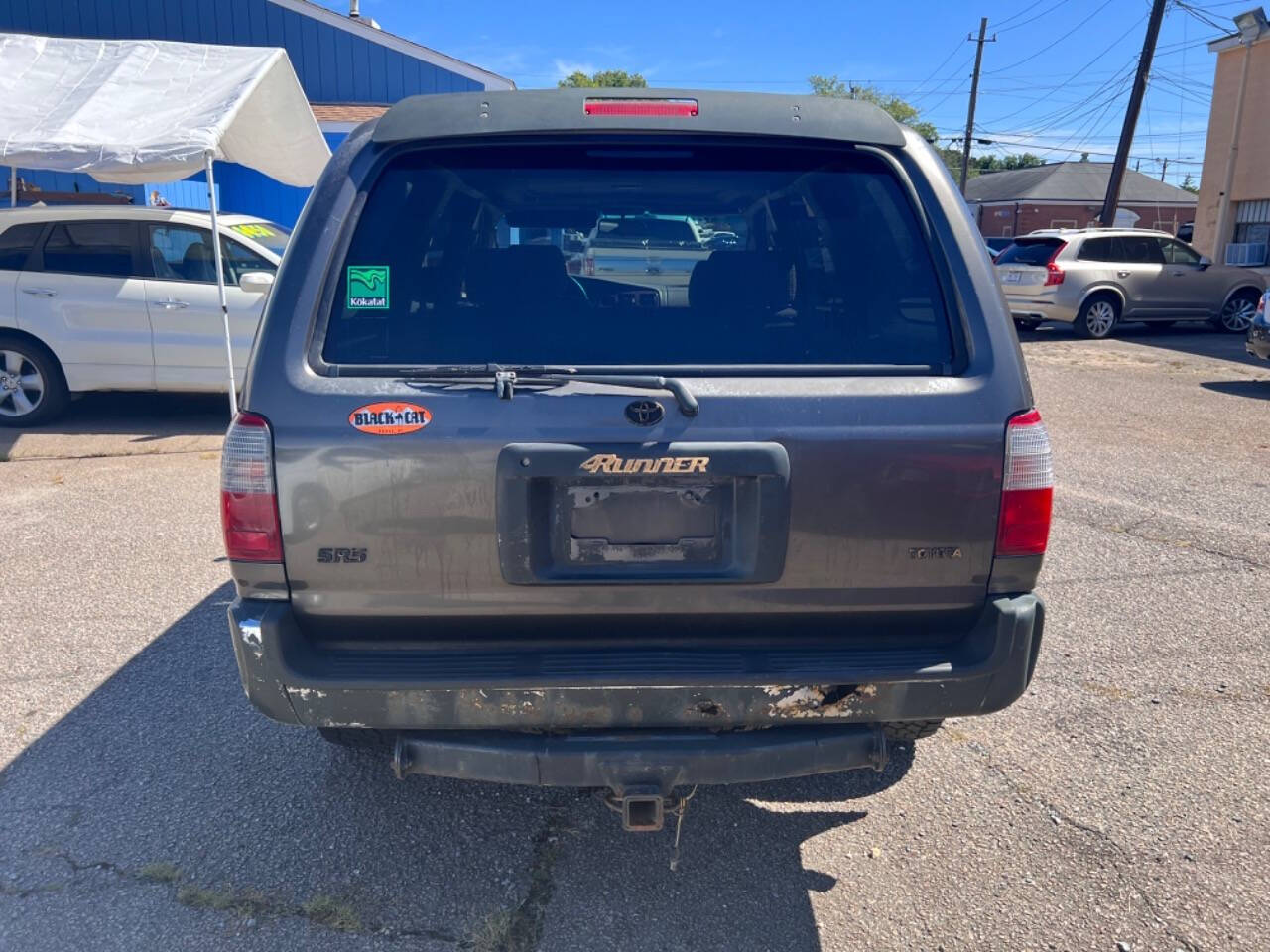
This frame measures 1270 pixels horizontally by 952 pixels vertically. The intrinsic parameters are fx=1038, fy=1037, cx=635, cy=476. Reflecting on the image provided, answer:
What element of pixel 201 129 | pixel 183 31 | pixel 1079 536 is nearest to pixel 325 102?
pixel 183 31

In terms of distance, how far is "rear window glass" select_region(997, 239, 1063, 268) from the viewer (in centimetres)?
1609

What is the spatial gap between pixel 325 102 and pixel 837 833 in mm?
20121

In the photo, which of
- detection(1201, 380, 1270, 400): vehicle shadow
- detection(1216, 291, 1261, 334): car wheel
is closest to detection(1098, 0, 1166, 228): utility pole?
detection(1216, 291, 1261, 334): car wheel

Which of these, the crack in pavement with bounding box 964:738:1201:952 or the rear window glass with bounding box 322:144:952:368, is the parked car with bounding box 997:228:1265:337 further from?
the rear window glass with bounding box 322:144:952:368

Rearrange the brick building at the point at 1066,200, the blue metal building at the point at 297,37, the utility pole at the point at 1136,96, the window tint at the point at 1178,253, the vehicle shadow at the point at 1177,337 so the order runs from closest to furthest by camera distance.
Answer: the vehicle shadow at the point at 1177,337 < the window tint at the point at 1178,253 < the blue metal building at the point at 297,37 < the utility pole at the point at 1136,96 < the brick building at the point at 1066,200

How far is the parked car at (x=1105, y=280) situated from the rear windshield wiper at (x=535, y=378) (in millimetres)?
14795

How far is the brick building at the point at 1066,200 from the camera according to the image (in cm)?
5625

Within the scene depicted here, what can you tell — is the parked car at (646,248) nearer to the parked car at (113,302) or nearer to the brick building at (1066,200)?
the parked car at (113,302)

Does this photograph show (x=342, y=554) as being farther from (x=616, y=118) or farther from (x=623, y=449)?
(x=616, y=118)

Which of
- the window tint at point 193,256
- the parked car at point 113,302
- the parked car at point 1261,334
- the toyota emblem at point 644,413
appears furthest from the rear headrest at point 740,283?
the parked car at point 1261,334

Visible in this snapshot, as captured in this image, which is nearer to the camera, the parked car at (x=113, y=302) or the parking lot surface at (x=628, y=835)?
the parking lot surface at (x=628, y=835)

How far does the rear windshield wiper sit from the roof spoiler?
64cm

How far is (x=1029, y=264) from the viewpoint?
640 inches

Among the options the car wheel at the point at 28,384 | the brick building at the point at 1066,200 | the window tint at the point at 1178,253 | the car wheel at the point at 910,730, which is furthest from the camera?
the brick building at the point at 1066,200
